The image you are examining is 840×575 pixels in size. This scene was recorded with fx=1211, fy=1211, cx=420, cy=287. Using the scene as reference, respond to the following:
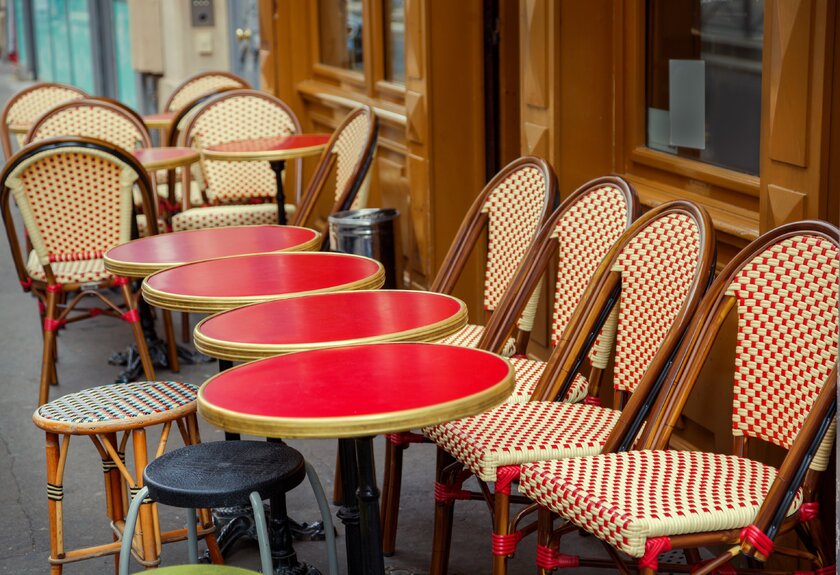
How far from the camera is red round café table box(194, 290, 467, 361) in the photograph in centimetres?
271

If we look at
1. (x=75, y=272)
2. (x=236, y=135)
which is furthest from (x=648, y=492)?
(x=236, y=135)

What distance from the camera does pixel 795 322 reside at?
8.95 feet

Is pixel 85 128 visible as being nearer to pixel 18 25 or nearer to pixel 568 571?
pixel 568 571

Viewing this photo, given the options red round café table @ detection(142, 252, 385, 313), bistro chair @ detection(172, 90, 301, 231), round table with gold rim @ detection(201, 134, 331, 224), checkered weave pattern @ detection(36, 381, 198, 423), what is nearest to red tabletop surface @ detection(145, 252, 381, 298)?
red round café table @ detection(142, 252, 385, 313)

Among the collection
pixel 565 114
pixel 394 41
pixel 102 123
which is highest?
pixel 394 41

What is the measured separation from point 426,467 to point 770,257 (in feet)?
6.05

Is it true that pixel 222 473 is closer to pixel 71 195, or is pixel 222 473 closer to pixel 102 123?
pixel 71 195

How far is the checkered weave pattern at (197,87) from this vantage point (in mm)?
7781

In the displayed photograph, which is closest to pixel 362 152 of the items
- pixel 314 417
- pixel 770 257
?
pixel 770 257

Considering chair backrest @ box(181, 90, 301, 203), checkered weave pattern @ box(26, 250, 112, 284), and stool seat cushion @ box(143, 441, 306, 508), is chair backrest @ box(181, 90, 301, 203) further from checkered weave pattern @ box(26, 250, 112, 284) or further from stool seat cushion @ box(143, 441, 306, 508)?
stool seat cushion @ box(143, 441, 306, 508)

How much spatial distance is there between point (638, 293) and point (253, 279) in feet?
3.46

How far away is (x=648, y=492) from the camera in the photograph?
247cm

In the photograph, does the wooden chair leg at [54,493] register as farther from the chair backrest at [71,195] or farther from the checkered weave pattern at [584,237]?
the chair backrest at [71,195]

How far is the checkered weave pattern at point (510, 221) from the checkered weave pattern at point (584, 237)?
0.19m
